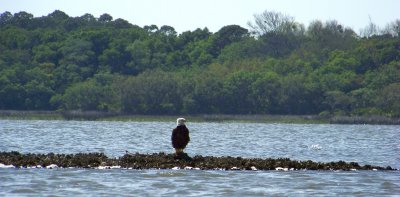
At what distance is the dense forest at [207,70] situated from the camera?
161 meters

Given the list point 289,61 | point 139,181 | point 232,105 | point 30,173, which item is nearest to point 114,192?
point 139,181

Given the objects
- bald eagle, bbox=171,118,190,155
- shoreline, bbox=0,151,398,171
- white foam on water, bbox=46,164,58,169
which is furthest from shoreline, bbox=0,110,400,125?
white foam on water, bbox=46,164,58,169

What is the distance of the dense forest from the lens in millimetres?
161375

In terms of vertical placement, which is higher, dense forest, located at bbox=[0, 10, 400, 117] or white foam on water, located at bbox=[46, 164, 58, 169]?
dense forest, located at bbox=[0, 10, 400, 117]

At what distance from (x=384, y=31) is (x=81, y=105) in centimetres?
5064

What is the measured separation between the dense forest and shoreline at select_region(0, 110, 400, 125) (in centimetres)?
149

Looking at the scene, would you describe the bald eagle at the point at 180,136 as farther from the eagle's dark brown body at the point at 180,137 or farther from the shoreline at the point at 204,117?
the shoreline at the point at 204,117

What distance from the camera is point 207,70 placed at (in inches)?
7087

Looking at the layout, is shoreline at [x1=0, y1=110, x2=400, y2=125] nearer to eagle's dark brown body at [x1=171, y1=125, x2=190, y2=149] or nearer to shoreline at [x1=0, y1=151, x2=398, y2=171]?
shoreline at [x1=0, y1=151, x2=398, y2=171]

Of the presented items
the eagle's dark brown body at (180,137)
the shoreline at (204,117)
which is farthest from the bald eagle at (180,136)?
the shoreline at (204,117)

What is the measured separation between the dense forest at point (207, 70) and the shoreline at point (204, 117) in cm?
149

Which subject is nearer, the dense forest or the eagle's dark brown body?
the eagle's dark brown body

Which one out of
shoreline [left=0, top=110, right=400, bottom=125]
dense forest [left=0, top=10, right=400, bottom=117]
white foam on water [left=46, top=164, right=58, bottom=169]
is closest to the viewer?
white foam on water [left=46, top=164, right=58, bottom=169]

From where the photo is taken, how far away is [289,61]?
6969 inches
